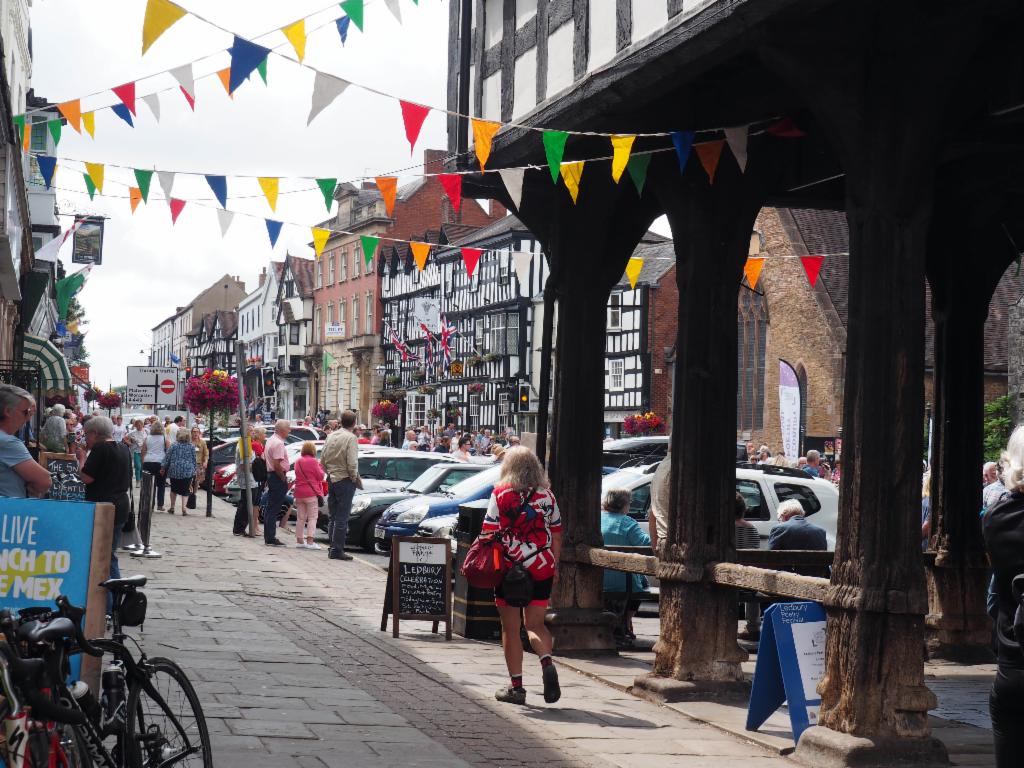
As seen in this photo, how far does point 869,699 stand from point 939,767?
51cm

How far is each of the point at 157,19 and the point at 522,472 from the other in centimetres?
370

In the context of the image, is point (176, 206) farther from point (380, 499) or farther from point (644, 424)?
point (644, 424)

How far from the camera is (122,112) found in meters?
11.8

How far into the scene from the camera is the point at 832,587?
809 cm

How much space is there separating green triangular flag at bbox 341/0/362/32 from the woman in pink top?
434 inches

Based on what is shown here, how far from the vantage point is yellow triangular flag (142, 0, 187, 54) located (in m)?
Answer: 8.88

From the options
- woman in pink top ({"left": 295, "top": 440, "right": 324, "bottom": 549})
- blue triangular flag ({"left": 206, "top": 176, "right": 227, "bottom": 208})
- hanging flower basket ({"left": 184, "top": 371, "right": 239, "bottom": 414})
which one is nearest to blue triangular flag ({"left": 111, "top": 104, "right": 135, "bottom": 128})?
blue triangular flag ({"left": 206, "top": 176, "right": 227, "bottom": 208})

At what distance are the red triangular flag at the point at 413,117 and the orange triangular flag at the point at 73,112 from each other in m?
2.71

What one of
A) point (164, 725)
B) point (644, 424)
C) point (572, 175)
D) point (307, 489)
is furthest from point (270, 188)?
point (644, 424)

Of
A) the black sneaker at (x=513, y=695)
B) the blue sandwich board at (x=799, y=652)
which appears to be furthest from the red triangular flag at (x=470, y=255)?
the blue sandwich board at (x=799, y=652)

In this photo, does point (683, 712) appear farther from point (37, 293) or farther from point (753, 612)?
point (37, 293)

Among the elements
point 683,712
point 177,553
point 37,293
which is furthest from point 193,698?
point 37,293

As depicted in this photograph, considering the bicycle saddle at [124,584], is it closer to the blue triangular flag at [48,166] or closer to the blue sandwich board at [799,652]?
the blue sandwich board at [799,652]

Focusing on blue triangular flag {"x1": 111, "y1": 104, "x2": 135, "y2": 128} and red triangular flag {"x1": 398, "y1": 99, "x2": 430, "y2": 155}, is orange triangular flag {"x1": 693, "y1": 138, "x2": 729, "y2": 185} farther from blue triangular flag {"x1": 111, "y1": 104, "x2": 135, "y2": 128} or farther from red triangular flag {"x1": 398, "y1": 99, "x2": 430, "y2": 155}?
blue triangular flag {"x1": 111, "y1": 104, "x2": 135, "y2": 128}
